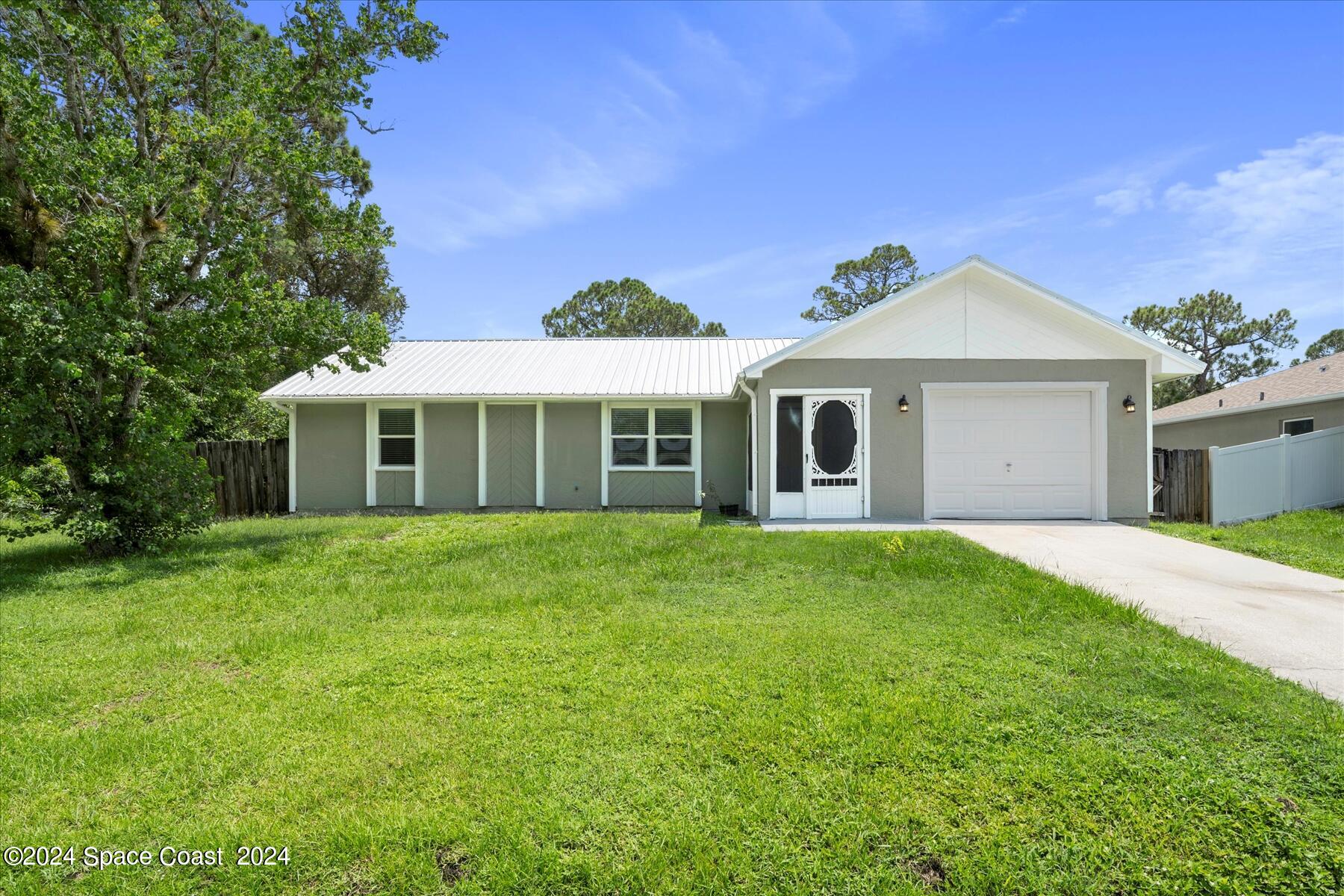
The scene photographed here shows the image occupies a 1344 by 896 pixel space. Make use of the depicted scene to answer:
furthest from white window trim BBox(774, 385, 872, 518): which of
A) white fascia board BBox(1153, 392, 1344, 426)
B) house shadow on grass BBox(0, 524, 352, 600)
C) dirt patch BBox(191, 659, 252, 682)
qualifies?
white fascia board BBox(1153, 392, 1344, 426)

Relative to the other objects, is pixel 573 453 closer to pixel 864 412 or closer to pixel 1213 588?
pixel 864 412

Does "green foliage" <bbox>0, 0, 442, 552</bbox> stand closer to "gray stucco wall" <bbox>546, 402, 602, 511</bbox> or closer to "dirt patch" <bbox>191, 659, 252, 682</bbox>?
"gray stucco wall" <bbox>546, 402, 602, 511</bbox>

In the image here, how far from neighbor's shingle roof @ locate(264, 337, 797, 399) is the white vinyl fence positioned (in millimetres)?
8954

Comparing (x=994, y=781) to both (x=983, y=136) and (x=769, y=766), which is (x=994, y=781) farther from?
(x=983, y=136)

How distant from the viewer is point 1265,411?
17188 mm

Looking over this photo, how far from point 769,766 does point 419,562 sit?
6040mm

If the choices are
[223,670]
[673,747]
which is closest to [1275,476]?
[673,747]

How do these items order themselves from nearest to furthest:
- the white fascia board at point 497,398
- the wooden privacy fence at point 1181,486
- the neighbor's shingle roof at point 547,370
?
the wooden privacy fence at point 1181,486 < the white fascia board at point 497,398 < the neighbor's shingle roof at point 547,370

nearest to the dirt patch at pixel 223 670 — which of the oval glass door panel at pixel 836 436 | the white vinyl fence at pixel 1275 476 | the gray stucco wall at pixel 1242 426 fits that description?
A: the oval glass door panel at pixel 836 436

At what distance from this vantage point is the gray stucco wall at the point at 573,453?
45.7 ft

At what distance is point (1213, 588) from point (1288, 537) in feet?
19.3

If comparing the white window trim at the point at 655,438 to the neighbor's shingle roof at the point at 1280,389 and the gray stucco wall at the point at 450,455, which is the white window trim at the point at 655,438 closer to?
the gray stucco wall at the point at 450,455

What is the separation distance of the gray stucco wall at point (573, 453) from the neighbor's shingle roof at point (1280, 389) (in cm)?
1666

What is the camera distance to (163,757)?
3.27 m
